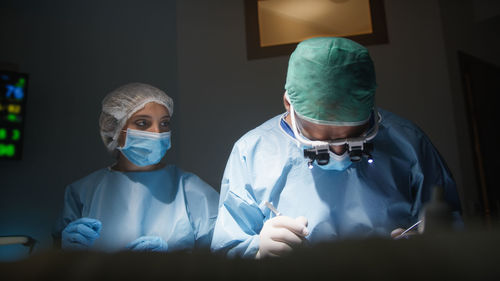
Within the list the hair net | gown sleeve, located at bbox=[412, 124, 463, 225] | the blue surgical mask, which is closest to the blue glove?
the hair net

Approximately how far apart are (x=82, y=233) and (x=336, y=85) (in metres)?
1.20

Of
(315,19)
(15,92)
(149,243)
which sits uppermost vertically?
(315,19)

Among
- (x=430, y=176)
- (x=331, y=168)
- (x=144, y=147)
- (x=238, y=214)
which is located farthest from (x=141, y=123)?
(x=430, y=176)

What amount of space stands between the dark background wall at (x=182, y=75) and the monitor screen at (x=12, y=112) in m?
0.05

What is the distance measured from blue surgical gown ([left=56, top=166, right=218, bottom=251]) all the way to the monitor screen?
1.30 feet

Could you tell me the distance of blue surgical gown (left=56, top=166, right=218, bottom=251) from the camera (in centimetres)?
159

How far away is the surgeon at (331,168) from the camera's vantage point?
116 centimetres

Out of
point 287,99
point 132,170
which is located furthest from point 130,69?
point 287,99

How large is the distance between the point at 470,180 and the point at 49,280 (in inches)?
70.0

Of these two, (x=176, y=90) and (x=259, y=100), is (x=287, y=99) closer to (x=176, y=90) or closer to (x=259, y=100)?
(x=259, y=100)

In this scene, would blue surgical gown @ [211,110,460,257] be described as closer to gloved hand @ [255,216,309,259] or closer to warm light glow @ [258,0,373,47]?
gloved hand @ [255,216,309,259]

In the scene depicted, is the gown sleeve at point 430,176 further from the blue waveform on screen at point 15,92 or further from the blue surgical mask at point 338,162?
the blue waveform on screen at point 15,92

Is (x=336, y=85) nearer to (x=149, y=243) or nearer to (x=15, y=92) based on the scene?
(x=149, y=243)

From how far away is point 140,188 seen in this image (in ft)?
5.59
